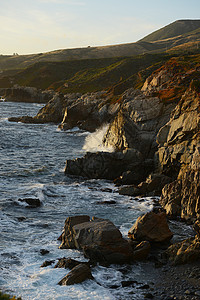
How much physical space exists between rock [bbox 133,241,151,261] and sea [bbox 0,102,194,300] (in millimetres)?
723

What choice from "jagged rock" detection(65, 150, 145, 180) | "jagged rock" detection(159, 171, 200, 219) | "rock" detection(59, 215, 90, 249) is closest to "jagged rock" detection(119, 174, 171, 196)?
"jagged rock" detection(159, 171, 200, 219)

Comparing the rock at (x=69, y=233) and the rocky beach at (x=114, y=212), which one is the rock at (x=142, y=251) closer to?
the rocky beach at (x=114, y=212)

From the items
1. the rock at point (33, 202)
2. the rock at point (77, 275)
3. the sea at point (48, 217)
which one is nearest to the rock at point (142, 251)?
the sea at point (48, 217)

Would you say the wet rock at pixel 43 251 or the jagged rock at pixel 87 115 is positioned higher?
the jagged rock at pixel 87 115

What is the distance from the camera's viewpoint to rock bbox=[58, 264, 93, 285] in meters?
18.7

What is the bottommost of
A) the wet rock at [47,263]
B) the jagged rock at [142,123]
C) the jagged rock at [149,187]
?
the wet rock at [47,263]

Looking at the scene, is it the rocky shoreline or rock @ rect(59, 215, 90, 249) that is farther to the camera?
rock @ rect(59, 215, 90, 249)

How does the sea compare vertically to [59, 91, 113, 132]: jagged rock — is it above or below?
below

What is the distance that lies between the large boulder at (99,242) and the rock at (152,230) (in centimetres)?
230

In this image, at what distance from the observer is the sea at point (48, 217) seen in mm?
18328

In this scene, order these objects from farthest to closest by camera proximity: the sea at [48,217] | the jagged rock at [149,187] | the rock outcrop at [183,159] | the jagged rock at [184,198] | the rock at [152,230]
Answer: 1. the jagged rock at [149,187]
2. the rock outcrop at [183,159]
3. the jagged rock at [184,198]
4. the rock at [152,230]
5. the sea at [48,217]

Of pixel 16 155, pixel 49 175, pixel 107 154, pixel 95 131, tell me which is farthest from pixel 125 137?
pixel 95 131

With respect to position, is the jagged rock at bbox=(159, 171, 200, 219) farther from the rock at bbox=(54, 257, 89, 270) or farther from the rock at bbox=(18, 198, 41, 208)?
the rock at bbox=(18, 198, 41, 208)

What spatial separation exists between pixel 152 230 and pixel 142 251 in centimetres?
262
